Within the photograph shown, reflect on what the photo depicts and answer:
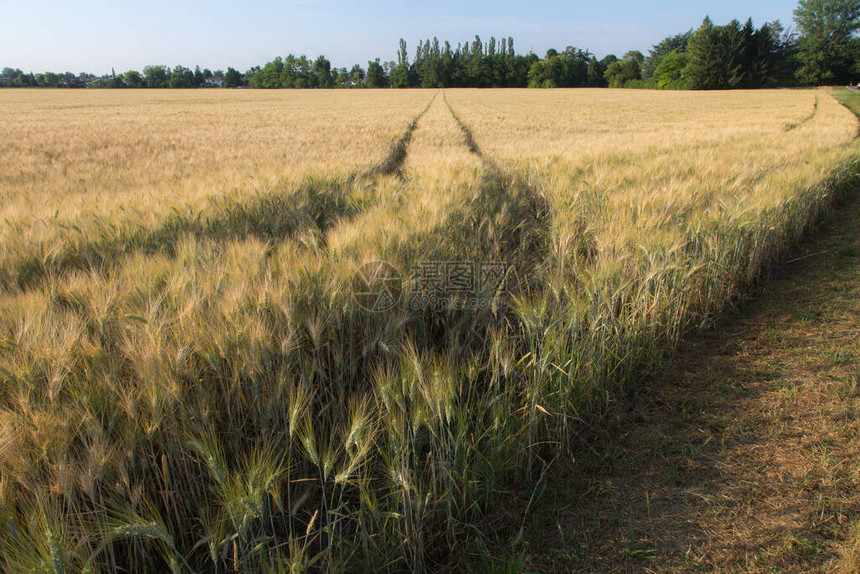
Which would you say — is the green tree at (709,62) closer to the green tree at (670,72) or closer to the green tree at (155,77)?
the green tree at (670,72)

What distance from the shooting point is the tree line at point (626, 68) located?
173 ft

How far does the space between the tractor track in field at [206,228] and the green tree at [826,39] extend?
73.0 m

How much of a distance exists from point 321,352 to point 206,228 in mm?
2179

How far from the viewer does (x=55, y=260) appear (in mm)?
2533

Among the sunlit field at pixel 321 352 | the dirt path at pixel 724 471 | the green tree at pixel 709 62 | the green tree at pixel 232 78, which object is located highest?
the green tree at pixel 232 78

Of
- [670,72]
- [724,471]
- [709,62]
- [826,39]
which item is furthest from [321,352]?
[826,39]

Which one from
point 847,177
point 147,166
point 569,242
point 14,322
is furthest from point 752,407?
point 147,166

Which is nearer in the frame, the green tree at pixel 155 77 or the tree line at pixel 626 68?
the tree line at pixel 626 68

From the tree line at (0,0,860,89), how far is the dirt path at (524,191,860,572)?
66189 mm

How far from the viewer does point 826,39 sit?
63.2 metres

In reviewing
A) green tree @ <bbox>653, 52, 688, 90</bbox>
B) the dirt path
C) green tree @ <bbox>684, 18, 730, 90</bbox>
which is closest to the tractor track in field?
the dirt path

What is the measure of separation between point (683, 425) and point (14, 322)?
251 cm

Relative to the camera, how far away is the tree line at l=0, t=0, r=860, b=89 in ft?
173

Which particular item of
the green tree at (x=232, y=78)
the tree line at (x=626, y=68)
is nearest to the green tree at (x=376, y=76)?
the tree line at (x=626, y=68)
